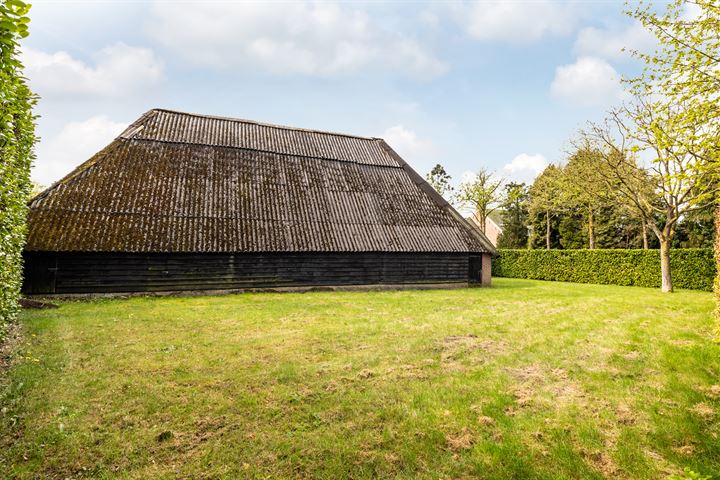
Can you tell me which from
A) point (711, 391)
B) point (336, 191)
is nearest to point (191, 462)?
point (711, 391)

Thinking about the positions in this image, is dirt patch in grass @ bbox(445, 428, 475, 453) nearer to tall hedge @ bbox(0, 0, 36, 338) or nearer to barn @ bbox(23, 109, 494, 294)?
tall hedge @ bbox(0, 0, 36, 338)

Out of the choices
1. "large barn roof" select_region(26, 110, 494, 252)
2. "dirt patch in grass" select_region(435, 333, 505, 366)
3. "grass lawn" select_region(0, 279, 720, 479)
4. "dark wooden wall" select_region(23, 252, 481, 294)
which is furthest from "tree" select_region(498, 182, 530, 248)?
"dirt patch in grass" select_region(435, 333, 505, 366)

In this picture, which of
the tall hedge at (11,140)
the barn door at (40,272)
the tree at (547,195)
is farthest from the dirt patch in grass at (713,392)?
the tree at (547,195)

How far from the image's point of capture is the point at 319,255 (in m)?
19.5

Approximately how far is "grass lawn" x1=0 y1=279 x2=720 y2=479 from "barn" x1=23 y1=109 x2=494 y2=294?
6.96 m

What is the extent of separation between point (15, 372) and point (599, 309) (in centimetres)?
1534

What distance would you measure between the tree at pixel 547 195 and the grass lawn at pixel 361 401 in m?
28.9

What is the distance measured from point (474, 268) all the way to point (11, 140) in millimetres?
21014

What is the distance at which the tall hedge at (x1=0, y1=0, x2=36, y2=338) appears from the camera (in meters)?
3.17

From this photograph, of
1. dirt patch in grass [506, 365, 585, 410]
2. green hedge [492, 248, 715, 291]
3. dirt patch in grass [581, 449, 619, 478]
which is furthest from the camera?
green hedge [492, 248, 715, 291]

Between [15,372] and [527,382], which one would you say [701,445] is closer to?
[527,382]

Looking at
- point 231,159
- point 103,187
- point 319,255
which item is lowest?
point 319,255

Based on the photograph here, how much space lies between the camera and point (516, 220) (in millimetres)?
49156

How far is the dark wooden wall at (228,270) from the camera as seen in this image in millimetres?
15688
